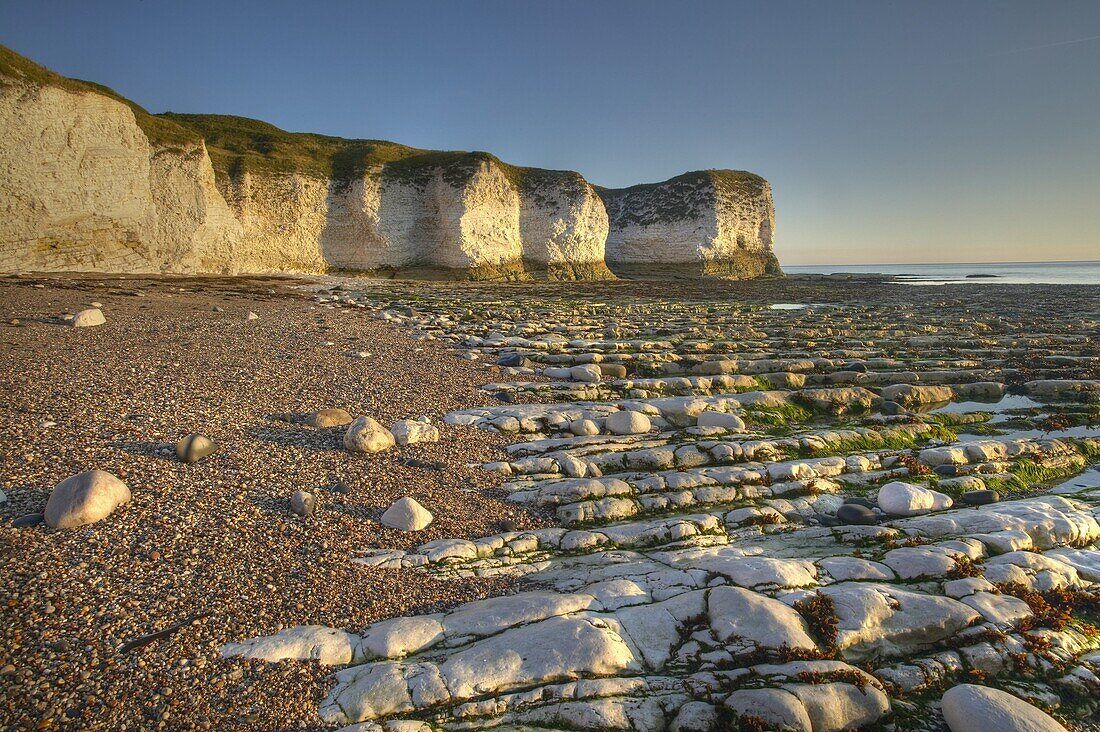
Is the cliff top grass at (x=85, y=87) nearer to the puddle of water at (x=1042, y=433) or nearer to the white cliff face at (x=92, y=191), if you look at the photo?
the white cliff face at (x=92, y=191)

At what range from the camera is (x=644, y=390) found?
1110cm

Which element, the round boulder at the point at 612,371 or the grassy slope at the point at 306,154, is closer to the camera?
the round boulder at the point at 612,371

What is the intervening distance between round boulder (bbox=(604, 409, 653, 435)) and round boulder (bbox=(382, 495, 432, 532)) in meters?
3.79

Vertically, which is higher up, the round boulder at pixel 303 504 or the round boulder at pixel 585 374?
the round boulder at pixel 585 374

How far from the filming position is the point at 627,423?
8734mm

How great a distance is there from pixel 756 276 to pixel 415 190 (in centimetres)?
4518

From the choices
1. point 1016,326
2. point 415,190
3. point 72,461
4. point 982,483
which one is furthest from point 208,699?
point 415,190

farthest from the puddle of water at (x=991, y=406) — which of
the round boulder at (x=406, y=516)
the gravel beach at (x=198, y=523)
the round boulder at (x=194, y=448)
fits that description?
the round boulder at (x=194, y=448)

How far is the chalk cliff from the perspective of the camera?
2548 cm

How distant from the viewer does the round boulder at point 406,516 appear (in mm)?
5480

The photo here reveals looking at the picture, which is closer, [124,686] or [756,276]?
[124,686]

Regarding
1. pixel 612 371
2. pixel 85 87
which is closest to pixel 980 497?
pixel 612 371

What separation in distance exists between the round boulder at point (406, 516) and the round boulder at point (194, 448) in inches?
92.2

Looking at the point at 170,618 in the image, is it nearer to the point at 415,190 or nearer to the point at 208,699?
the point at 208,699
